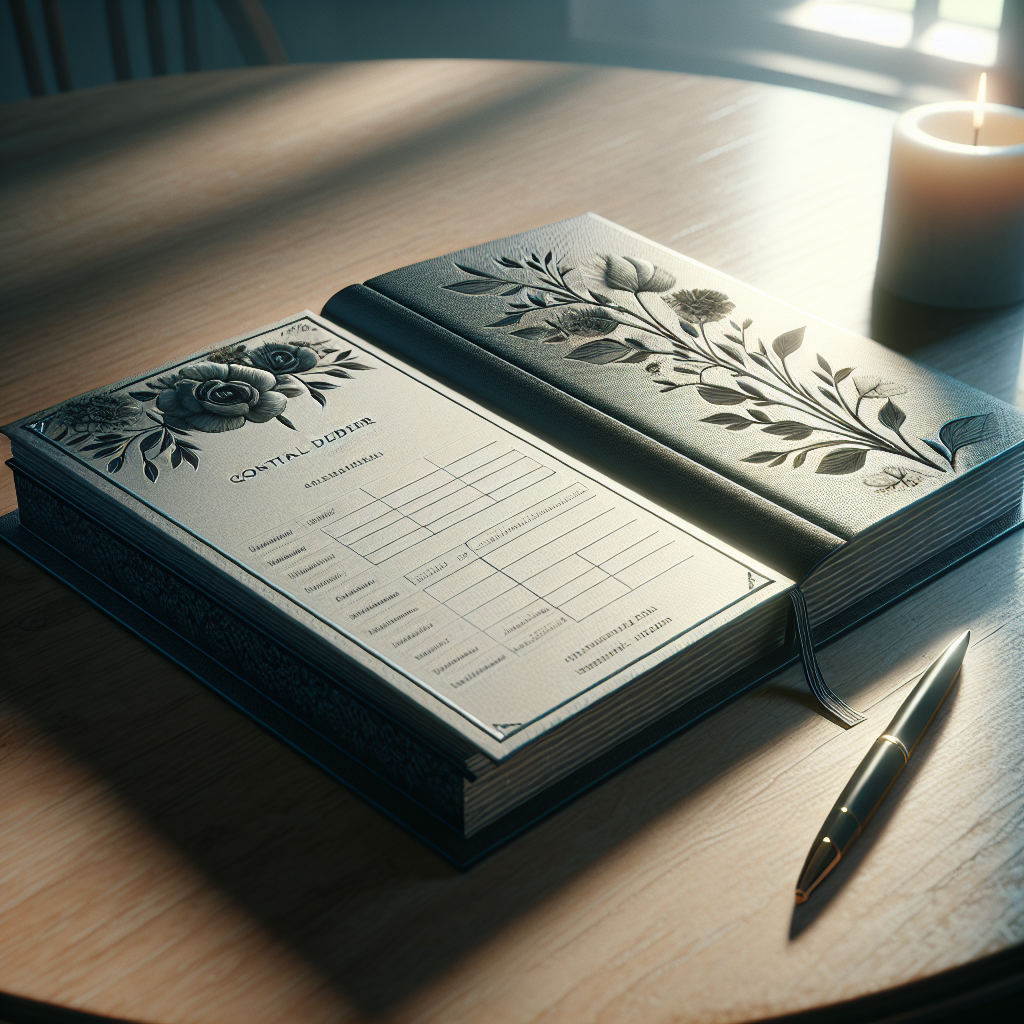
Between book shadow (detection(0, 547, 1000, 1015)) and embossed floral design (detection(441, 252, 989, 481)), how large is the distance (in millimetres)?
94

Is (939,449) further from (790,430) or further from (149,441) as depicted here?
(149,441)

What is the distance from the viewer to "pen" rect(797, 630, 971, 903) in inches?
15.9

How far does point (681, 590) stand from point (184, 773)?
0.69 ft

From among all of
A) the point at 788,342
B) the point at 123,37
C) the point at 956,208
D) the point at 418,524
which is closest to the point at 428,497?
the point at 418,524

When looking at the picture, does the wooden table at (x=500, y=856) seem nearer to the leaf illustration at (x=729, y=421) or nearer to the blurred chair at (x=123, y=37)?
the leaf illustration at (x=729, y=421)

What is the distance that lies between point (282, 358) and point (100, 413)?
0.32ft

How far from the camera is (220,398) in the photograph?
0.58 m

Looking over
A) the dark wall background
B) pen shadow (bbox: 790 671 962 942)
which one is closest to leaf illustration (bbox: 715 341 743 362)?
pen shadow (bbox: 790 671 962 942)

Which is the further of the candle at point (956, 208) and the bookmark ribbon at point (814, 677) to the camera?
the candle at point (956, 208)

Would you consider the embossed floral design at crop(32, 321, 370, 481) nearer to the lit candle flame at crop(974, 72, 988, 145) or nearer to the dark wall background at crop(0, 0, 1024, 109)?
the lit candle flame at crop(974, 72, 988, 145)

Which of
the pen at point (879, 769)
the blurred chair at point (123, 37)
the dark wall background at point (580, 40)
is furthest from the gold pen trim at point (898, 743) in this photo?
the dark wall background at point (580, 40)

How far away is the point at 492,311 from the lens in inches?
26.4

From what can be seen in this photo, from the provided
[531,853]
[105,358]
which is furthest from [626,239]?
[531,853]

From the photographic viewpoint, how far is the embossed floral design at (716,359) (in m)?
0.55
